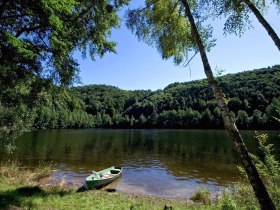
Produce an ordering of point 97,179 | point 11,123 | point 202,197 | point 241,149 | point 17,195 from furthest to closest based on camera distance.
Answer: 1. point 97,179
2. point 11,123
3. point 202,197
4. point 17,195
5. point 241,149

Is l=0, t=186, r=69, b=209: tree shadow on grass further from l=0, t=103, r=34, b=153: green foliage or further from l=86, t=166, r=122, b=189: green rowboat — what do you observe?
l=0, t=103, r=34, b=153: green foliage

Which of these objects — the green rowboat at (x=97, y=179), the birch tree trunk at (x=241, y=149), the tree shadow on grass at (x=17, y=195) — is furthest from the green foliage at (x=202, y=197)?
the birch tree trunk at (x=241, y=149)

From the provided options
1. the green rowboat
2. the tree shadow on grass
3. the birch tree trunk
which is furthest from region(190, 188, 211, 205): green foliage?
the birch tree trunk

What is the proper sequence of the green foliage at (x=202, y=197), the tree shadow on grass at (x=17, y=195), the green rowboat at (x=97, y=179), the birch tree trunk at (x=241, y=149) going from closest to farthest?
1. the birch tree trunk at (x=241, y=149)
2. the tree shadow on grass at (x=17, y=195)
3. the green foliage at (x=202, y=197)
4. the green rowboat at (x=97, y=179)

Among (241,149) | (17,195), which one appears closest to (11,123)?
(17,195)

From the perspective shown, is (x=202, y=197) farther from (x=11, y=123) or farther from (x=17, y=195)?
(x=11, y=123)

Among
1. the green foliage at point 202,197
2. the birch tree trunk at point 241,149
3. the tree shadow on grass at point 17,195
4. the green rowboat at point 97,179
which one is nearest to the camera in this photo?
the birch tree trunk at point 241,149

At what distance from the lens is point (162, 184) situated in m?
30.7

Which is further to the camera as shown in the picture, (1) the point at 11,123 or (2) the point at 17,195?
(1) the point at 11,123

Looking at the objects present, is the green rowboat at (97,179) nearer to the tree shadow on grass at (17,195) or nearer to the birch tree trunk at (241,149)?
the tree shadow on grass at (17,195)

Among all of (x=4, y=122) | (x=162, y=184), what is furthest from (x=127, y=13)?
(x=162, y=184)

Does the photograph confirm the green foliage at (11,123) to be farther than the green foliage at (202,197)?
Yes

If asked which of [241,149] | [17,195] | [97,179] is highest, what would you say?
[241,149]

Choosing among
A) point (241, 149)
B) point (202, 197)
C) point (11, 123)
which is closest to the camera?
point (241, 149)
